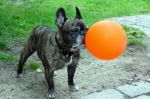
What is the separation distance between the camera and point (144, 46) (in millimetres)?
7727

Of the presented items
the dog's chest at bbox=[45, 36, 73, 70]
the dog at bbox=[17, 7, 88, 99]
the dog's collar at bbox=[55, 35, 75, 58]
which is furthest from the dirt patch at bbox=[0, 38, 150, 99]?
the dog's collar at bbox=[55, 35, 75, 58]

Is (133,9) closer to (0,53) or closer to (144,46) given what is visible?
(144,46)

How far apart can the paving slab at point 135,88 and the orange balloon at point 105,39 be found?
1196 mm

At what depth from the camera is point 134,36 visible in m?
8.51

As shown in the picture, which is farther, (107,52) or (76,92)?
(76,92)

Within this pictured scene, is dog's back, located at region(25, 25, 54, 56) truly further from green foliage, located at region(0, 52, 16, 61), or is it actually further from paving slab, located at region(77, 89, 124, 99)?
green foliage, located at region(0, 52, 16, 61)

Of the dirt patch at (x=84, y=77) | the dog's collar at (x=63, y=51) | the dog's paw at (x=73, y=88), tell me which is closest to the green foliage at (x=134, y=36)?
the dirt patch at (x=84, y=77)

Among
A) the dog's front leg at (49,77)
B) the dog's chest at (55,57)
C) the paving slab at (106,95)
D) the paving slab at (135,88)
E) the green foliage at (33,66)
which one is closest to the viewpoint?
the dog's chest at (55,57)

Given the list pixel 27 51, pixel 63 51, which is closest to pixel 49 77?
pixel 63 51

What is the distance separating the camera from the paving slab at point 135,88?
5.57 m

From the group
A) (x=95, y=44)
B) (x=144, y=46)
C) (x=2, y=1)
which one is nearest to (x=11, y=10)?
(x=2, y=1)

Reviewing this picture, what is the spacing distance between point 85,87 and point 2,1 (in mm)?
6862

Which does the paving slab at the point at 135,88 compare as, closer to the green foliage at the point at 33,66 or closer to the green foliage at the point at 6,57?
the green foliage at the point at 33,66

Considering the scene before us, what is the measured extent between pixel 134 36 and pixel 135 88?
9.58ft
